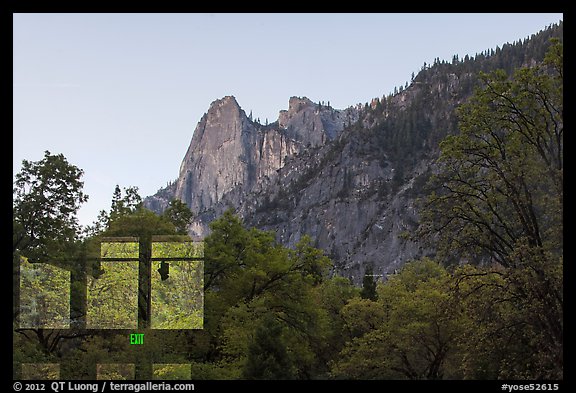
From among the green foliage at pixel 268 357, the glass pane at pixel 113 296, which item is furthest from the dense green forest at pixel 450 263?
the glass pane at pixel 113 296

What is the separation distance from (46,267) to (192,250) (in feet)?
18.0

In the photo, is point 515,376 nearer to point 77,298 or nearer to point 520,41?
point 77,298

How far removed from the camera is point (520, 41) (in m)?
186

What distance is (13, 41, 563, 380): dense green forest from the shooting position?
1703 cm

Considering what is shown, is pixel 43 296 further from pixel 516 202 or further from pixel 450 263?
pixel 516 202

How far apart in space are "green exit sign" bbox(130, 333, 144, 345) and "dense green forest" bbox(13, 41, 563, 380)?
0.14m

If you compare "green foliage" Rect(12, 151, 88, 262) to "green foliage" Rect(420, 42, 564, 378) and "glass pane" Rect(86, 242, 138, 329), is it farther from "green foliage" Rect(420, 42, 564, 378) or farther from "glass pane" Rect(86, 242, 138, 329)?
"green foliage" Rect(420, 42, 564, 378)

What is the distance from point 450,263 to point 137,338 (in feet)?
36.8

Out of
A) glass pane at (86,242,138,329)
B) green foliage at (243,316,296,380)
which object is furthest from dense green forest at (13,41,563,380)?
glass pane at (86,242,138,329)

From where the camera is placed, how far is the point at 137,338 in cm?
2039

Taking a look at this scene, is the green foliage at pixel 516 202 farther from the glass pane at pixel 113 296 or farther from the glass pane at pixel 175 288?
the glass pane at pixel 113 296

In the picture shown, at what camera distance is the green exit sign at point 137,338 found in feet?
66.2

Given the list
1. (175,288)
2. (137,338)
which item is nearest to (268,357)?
(175,288)
